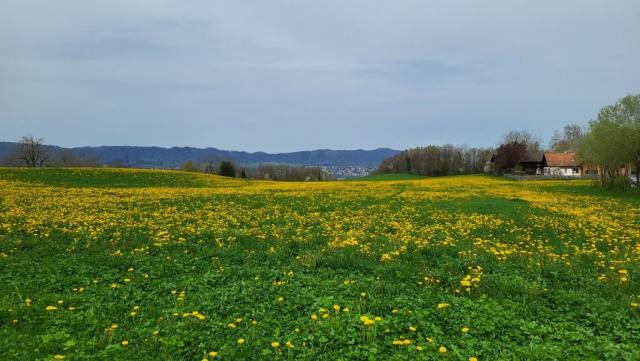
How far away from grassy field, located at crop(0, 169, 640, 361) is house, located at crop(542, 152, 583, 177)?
88752 millimetres

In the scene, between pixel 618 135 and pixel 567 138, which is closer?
pixel 618 135

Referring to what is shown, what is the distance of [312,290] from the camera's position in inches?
343

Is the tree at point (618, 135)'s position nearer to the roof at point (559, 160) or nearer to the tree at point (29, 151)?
the roof at point (559, 160)

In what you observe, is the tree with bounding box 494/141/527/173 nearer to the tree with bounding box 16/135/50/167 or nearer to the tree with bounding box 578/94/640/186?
the tree with bounding box 578/94/640/186

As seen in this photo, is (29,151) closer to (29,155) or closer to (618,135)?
(29,155)

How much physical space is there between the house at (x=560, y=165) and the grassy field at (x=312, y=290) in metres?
88.8

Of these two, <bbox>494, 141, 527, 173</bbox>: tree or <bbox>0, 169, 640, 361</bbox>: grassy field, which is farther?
<bbox>494, 141, 527, 173</bbox>: tree

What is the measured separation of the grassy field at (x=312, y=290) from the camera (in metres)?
6.22

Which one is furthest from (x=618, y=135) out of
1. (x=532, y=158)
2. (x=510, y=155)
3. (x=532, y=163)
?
(x=532, y=163)

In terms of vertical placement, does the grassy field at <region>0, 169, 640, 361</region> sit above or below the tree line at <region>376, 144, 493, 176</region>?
below

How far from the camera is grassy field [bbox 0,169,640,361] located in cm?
622

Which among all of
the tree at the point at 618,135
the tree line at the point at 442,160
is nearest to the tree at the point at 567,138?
the tree line at the point at 442,160

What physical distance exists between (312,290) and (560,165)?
10418cm

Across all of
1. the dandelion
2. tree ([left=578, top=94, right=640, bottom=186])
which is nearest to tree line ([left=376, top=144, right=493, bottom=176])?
tree ([left=578, top=94, right=640, bottom=186])
